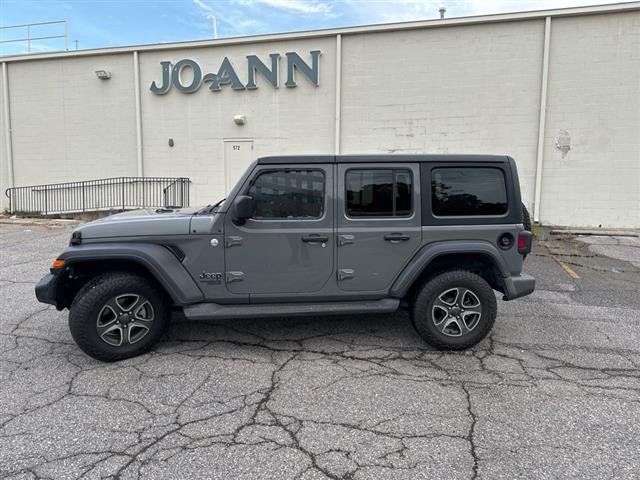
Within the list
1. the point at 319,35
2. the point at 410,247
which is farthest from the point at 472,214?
the point at 319,35

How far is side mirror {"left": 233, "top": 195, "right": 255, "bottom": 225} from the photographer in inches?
147

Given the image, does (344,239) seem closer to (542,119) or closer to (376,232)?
(376,232)

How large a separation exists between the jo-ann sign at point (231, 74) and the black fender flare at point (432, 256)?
10306 millimetres

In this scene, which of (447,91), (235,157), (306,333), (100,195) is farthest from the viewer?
(100,195)

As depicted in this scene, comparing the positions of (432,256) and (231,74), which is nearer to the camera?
(432,256)

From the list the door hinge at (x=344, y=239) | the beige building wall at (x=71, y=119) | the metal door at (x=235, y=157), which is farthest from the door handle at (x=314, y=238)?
the beige building wall at (x=71, y=119)

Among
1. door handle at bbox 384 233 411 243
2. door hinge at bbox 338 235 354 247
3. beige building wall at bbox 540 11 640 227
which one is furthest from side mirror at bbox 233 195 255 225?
beige building wall at bbox 540 11 640 227

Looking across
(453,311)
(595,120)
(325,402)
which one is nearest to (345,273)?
(453,311)

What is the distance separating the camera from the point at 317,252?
3979mm

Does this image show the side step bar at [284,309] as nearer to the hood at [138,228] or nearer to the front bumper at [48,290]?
the hood at [138,228]

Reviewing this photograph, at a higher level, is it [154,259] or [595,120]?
[595,120]

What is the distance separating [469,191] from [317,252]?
158 centimetres

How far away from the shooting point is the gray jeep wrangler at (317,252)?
3.84m

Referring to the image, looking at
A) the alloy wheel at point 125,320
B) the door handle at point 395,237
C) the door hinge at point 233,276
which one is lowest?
the alloy wheel at point 125,320
